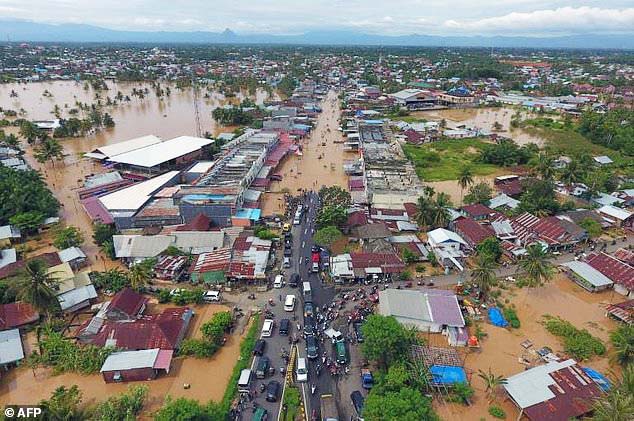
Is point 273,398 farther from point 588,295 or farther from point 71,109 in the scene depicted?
point 71,109

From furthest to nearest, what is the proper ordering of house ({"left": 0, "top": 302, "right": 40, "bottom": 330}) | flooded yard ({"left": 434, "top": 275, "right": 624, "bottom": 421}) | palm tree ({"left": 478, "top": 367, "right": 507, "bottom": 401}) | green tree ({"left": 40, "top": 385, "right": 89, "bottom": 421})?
1. house ({"left": 0, "top": 302, "right": 40, "bottom": 330})
2. flooded yard ({"left": 434, "top": 275, "right": 624, "bottom": 421})
3. palm tree ({"left": 478, "top": 367, "right": 507, "bottom": 401})
4. green tree ({"left": 40, "top": 385, "right": 89, "bottom": 421})

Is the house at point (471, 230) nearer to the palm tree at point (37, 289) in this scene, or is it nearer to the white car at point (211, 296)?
the white car at point (211, 296)

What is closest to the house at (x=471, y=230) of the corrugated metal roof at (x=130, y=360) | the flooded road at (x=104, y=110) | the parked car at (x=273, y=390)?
the parked car at (x=273, y=390)

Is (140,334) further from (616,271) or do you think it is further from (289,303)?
(616,271)

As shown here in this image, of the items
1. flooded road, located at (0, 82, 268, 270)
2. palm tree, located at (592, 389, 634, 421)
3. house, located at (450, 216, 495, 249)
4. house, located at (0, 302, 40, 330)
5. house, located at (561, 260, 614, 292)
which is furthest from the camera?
flooded road, located at (0, 82, 268, 270)

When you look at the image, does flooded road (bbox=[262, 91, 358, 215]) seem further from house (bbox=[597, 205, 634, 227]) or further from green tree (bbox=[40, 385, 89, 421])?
house (bbox=[597, 205, 634, 227])

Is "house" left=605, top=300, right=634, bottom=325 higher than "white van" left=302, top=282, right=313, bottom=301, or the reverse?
"white van" left=302, top=282, right=313, bottom=301

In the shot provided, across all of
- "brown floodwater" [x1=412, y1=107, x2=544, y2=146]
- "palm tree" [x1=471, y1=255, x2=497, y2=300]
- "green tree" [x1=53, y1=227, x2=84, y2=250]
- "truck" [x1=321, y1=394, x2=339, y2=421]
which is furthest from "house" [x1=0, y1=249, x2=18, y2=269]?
"brown floodwater" [x1=412, y1=107, x2=544, y2=146]
